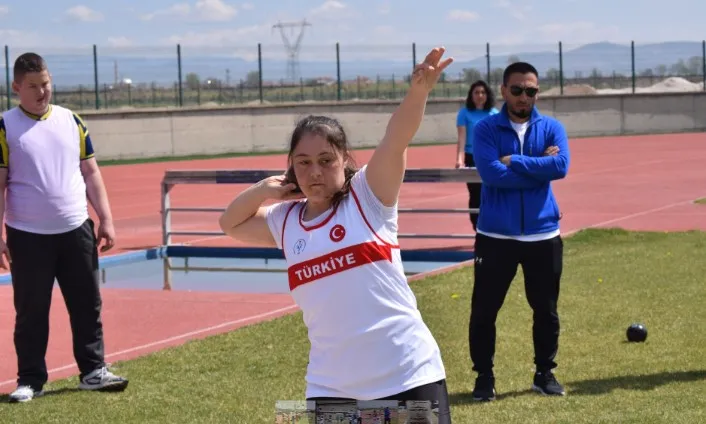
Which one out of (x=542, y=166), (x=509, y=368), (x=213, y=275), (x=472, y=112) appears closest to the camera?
(x=542, y=166)

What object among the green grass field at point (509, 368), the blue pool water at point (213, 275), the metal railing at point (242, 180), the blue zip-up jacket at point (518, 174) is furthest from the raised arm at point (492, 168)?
the metal railing at point (242, 180)

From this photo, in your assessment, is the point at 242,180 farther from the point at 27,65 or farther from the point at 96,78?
the point at 96,78

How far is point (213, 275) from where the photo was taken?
14.2m

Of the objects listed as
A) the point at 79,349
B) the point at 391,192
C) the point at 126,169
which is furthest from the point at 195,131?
the point at 391,192

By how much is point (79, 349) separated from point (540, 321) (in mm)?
3072

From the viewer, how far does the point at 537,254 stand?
750 centimetres

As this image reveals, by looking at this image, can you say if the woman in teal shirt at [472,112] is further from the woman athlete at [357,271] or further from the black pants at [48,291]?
the woman athlete at [357,271]

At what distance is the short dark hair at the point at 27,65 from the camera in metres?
7.57

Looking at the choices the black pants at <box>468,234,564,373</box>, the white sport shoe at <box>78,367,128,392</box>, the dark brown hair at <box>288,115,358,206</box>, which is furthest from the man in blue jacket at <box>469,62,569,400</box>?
the dark brown hair at <box>288,115,358,206</box>

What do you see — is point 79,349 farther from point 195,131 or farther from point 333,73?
point 333,73

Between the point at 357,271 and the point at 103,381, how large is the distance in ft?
14.9

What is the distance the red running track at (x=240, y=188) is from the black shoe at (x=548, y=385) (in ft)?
9.63

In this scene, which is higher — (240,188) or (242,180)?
(242,180)

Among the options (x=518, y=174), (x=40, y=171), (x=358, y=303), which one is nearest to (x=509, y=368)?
(x=518, y=174)
